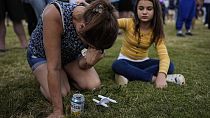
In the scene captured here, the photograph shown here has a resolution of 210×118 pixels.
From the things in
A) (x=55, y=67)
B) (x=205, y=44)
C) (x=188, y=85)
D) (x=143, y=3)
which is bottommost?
(x=205, y=44)

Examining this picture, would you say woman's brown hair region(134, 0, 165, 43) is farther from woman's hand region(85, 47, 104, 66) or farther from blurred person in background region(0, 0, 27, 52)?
blurred person in background region(0, 0, 27, 52)

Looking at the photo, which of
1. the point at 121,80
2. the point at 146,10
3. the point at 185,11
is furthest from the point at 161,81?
the point at 185,11

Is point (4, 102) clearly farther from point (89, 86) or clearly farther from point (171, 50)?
point (171, 50)

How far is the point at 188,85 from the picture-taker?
3234 mm

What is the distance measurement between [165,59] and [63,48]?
0.98 metres

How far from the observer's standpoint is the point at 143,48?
3.47 m

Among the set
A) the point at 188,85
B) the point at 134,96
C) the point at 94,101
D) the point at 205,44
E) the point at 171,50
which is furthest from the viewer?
the point at 205,44

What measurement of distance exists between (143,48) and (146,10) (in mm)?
369

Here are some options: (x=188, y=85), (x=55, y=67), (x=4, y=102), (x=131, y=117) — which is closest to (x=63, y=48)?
(x=55, y=67)

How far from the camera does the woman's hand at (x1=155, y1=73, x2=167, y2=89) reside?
122 inches

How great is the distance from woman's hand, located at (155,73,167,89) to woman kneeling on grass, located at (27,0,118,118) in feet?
1.66

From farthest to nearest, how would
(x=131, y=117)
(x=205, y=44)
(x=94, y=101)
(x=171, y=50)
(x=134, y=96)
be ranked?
(x=205, y=44) < (x=171, y=50) < (x=134, y=96) < (x=94, y=101) < (x=131, y=117)

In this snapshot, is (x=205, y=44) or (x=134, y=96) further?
(x=205, y=44)

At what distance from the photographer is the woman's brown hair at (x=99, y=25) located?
7.45 ft
